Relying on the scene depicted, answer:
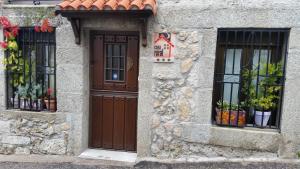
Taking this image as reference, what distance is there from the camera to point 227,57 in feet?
12.7

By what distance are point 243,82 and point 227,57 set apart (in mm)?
445

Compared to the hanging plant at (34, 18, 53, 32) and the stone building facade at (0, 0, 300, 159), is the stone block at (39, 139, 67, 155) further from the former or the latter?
the hanging plant at (34, 18, 53, 32)

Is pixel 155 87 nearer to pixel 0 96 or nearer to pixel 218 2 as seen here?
pixel 218 2

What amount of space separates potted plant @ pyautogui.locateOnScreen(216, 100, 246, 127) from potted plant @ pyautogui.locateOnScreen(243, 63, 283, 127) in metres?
0.19

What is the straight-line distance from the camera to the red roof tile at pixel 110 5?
3.34 meters

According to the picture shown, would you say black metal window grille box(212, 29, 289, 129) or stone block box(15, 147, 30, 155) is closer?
black metal window grille box(212, 29, 289, 129)

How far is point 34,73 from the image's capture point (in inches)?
172

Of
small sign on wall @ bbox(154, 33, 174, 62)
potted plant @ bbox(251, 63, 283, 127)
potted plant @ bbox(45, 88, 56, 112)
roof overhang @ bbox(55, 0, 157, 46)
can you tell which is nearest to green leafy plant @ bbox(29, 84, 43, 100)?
potted plant @ bbox(45, 88, 56, 112)

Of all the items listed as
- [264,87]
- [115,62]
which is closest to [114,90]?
[115,62]

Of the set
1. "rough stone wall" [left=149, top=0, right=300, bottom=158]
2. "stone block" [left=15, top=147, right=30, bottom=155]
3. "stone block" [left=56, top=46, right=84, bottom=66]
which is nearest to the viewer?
"rough stone wall" [left=149, top=0, right=300, bottom=158]

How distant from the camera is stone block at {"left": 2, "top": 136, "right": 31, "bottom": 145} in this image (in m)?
4.31

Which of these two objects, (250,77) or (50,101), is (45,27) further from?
(250,77)

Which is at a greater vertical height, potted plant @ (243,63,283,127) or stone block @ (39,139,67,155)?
potted plant @ (243,63,283,127)

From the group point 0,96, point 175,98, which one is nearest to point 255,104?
point 175,98
